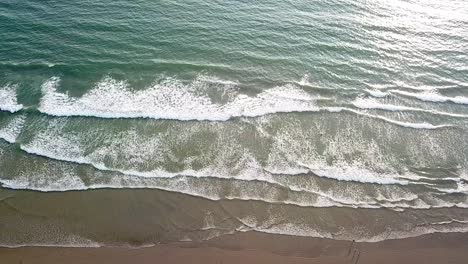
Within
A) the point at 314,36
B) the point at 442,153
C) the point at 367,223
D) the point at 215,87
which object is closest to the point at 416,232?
the point at 367,223

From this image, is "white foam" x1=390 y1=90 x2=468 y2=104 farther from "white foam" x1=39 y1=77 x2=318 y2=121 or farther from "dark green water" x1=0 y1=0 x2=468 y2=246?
"white foam" x1=39 y1=77 x2=318 y2=121

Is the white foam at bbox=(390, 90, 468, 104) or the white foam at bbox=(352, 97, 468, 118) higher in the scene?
the white foam at bbox=(390, 90, 468, 104)

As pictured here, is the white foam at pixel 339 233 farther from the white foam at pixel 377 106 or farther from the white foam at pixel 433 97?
the white foam at pixel 433 97

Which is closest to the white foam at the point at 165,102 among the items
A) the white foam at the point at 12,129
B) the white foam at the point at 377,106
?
the white foam at the point at 12,129

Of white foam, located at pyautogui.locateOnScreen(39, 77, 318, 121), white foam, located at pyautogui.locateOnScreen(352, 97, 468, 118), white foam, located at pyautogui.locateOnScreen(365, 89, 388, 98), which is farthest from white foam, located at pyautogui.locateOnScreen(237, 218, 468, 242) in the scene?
white foam, located at pyautogui.locateOnScreen(365, 89, 388, 98)

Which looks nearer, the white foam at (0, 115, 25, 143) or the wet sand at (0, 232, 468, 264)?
the wet sand at (0, 232, 468, 264)

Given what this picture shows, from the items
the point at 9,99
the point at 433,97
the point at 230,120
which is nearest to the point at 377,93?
the point at 433,97
